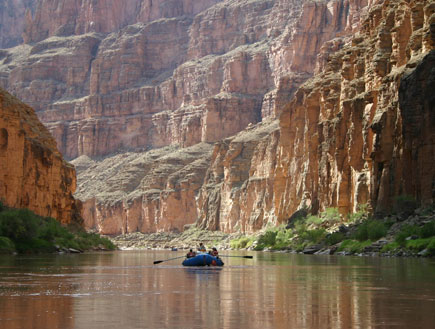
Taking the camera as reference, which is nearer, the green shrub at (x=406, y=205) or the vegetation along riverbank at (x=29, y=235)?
the green shrub at (x=406, y=205)

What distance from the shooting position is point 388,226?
236 feet

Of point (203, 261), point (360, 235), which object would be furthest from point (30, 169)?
point (203, 261)

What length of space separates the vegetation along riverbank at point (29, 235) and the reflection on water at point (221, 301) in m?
34.9

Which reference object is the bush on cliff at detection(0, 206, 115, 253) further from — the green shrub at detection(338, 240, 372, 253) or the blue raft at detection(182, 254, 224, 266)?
the green shrub at detection(338, 240, 372, 253)

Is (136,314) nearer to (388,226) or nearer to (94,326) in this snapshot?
(94,326)

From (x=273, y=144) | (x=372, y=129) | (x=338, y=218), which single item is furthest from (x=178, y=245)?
(x=372, y=129)

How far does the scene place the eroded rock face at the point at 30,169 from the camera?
89.4m

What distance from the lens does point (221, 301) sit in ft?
86.7

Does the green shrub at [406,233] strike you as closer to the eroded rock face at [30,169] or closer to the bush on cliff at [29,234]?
the bush on cliff at [29,234]

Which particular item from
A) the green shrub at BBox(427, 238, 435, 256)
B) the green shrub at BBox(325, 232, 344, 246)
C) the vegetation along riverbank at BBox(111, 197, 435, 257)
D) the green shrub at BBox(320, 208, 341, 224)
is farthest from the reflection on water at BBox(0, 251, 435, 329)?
the green shrub at BBox(320, 208, 341, 224)

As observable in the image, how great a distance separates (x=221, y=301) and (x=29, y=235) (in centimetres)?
5315

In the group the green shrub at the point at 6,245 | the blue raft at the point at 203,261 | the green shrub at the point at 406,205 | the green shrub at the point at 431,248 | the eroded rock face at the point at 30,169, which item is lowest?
the blue raft at the point at 203,261

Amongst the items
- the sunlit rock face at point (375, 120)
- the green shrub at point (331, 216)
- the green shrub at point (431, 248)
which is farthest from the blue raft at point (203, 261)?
the green shrub at point (331, 216)

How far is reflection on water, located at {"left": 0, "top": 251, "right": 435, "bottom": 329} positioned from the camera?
21172 millimetres
